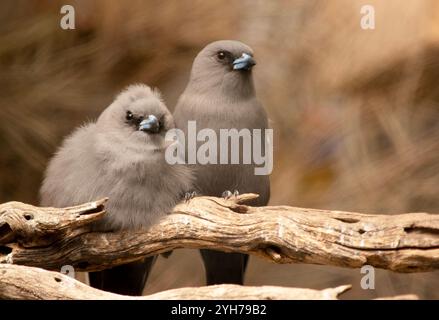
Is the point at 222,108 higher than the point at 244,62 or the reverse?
the reverse

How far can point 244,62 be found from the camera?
2891mm

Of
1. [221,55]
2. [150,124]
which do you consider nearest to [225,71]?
[221,55]

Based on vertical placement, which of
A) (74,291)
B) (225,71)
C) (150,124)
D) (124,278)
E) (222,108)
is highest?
(225,71)

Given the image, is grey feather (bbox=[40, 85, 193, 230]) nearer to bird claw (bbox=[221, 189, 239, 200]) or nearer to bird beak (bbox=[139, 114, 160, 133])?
bird beak (bbox=[139, 114, 160, 133])

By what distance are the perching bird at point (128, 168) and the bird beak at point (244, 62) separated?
0.33m

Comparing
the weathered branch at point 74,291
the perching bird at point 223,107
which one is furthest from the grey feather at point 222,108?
the weathered branch at point 74,291

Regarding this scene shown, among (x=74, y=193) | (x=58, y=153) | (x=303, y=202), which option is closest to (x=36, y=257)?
(x=74, y=193)

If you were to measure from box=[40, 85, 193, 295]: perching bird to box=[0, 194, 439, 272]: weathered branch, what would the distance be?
0.07 metres

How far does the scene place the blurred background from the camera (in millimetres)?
3115

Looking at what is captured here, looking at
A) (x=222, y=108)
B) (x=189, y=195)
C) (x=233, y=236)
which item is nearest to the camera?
(x=233, y=236)

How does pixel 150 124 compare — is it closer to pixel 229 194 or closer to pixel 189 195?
pixel 189 195

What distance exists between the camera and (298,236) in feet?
8.71

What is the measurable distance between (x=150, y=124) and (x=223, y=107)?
14.8 inches

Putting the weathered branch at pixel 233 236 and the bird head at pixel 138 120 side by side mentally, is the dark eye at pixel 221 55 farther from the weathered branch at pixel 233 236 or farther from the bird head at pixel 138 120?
the weathered branch at pixel 233 236
